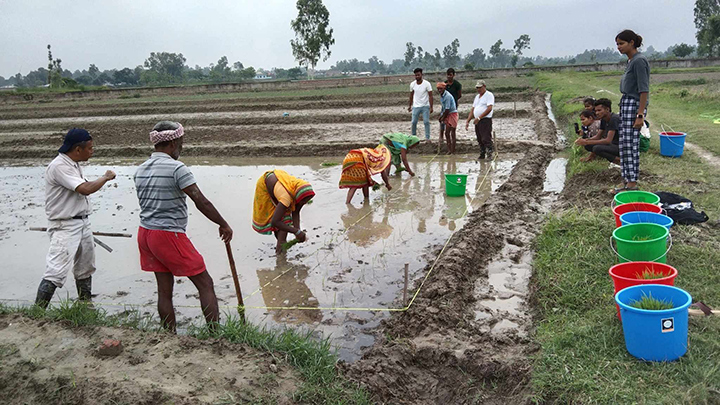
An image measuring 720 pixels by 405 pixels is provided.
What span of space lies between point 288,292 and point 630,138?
451 centimetres

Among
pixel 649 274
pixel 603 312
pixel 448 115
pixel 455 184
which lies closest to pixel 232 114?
pixel 448 115

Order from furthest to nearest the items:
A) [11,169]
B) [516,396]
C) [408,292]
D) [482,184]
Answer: [11,169], [482,184], [408,292], [516,396]

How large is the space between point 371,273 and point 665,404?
3193 mm

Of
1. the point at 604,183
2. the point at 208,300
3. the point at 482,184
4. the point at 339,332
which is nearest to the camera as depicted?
the point at 208,300

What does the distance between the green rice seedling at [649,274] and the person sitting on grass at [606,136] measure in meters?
4.28

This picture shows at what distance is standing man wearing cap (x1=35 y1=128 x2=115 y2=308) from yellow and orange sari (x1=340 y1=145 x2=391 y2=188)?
12.3 feet

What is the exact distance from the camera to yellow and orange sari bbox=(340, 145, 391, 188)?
7.62m

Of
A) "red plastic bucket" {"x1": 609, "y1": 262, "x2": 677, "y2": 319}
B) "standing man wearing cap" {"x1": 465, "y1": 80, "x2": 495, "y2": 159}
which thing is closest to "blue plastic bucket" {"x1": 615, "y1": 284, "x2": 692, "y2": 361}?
"red plastic bucket" {"x1": 609, "y1": 262, "x2": 677, "y2": 319}

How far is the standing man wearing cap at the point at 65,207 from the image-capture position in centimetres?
448

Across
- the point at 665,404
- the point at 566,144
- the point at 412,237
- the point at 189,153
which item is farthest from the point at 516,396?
the point at 189,153

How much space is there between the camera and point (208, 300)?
3996 mm

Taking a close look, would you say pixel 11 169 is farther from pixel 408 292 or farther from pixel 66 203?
pixel 408 292

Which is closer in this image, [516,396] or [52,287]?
[516,396]

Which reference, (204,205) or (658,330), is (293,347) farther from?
(658,330)
